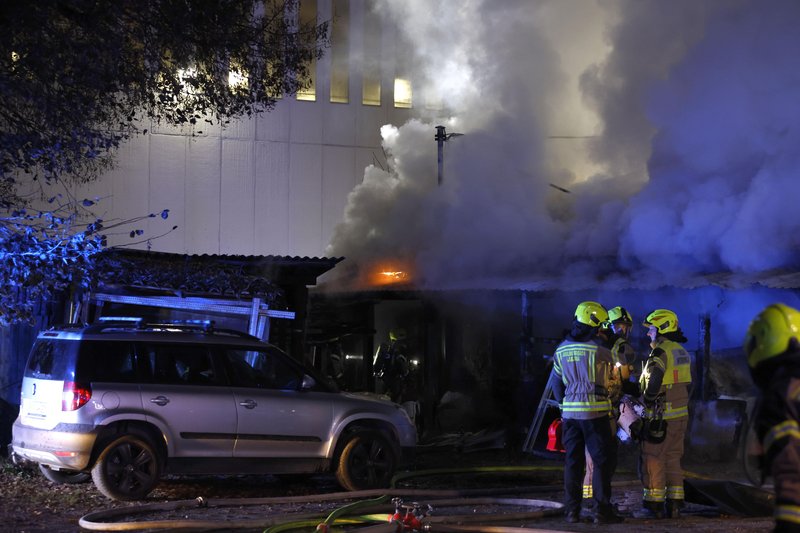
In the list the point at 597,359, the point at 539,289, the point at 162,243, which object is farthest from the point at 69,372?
the point at 162,243

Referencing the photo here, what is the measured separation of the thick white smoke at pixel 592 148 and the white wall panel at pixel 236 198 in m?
2.70

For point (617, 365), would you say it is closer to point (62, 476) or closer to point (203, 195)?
point (62, 476)

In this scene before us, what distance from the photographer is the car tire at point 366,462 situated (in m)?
9.19

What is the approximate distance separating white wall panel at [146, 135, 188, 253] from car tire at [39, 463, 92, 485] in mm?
14291

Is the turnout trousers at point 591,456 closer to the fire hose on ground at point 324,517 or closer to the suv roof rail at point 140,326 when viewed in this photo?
the fire hose on ground at point 324,517

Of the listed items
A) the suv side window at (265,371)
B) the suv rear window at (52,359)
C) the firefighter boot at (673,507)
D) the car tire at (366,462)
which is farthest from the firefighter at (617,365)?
the suv rear window at (52,359)

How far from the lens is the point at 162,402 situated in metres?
8.57

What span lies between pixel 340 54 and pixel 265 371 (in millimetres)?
16296

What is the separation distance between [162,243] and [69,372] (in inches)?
598

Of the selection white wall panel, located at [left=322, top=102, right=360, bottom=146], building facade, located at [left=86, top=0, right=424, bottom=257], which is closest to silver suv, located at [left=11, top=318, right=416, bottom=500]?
building facade, located at [left=86, top=0, right=424, bottom=257]

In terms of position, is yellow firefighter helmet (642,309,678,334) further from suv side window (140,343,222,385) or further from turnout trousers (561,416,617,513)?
suv side window (140,343,222,385)

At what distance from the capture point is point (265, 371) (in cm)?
938

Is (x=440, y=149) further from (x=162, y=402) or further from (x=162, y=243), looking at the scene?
(x=162, y=402)

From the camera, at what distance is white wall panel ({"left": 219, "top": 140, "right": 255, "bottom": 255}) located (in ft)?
77.7
